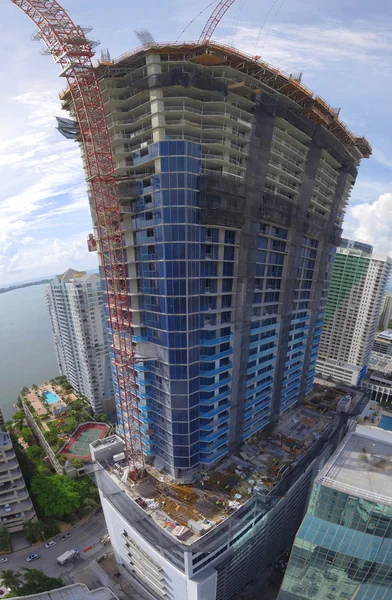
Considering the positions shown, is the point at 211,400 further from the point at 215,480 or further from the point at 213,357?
the point at 215,480

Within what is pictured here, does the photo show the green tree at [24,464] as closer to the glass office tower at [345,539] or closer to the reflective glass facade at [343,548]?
the glass office tower at [345,539]

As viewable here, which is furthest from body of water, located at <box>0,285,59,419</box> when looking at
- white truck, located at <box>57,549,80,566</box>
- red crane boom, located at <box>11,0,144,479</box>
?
red crane boom, located at <box>11,0,144,479</box>

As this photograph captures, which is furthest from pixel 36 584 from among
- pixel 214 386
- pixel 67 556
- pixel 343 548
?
pixel 343 548

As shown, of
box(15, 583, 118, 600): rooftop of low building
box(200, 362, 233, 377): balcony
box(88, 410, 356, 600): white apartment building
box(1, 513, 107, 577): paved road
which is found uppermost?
box(200, 362, 233, 377): balcony

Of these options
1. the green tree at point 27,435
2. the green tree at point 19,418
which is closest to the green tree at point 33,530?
the green tree at point 27,435

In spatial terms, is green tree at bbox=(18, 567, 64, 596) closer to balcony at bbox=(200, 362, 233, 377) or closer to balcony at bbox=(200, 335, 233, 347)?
balcony at bbox=(200, 362, 233, 377)

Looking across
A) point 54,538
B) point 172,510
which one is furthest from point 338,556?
point 54,538
